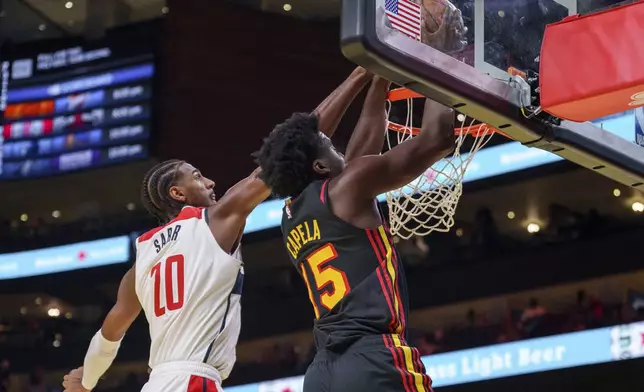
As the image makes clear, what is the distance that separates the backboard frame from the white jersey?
1.06 metres

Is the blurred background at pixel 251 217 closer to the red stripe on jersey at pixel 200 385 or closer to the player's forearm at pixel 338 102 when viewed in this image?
the player's forearm at pixel 338 102

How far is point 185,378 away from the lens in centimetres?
414

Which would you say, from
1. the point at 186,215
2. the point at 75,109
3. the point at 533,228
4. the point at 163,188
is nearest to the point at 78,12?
the point at 75,109

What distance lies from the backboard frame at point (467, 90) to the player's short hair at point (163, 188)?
1240mm

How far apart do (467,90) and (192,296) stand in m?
1.30

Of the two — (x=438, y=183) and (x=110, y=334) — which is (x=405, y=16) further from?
(x=110, y=334)

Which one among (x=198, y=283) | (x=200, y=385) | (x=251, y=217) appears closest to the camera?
(x=200, y=385)

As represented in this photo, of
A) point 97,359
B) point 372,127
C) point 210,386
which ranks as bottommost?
point 210,386

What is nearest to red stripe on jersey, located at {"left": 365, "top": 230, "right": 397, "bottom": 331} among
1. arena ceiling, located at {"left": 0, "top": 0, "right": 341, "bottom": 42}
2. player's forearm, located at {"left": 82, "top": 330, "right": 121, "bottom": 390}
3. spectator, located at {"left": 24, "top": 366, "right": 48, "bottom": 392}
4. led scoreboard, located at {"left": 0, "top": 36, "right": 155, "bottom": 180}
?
player's forearm, located at {"left": 82, "top": 330, "right": 121, "bottom": 390}

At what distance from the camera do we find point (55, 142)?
13.4 meters

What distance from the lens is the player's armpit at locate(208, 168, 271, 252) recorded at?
4.27 meters

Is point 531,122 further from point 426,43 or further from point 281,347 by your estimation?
point 281,347

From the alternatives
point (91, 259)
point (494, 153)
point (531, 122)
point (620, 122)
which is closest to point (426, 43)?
point (531, 122)

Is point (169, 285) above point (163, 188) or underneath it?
underneath
